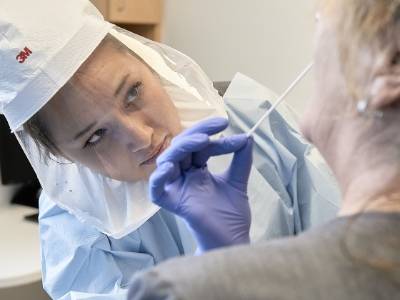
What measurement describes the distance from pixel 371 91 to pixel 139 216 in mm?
672

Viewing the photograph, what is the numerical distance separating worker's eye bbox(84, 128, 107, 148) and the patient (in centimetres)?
52

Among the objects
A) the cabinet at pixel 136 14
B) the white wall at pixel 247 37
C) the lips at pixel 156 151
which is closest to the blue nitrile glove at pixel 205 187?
the lips at pixel 156 151

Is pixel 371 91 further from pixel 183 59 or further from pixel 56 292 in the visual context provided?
pixel 56 292

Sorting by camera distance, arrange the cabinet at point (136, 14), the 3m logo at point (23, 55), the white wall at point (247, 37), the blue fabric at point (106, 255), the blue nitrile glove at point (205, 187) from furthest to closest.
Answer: the cabinet at point (136, 14) → the white wall at point (247, 37) → the blue fabric at point (106, 255) → the 3m logo at point (23, 55) → the blue nitrile glove at point (205, 187)

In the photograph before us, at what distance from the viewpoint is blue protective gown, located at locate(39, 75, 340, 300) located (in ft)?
3.27

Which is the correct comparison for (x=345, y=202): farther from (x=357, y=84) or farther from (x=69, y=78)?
(x=69, y=78)

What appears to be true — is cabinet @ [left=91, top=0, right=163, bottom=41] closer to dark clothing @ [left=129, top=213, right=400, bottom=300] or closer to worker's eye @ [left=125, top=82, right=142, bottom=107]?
worker's eye @ [left=125, top=82, right=142, bottom=107]

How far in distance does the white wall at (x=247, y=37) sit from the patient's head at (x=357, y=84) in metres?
1.02

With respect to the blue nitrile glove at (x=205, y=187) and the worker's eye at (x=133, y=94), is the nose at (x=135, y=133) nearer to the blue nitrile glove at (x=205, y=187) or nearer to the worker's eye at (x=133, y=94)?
the worker's eye at (x=133, y=94)

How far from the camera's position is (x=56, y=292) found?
1.11 metres

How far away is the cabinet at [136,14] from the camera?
6.25 ft

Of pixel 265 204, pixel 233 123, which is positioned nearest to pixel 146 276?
pixel 265 204

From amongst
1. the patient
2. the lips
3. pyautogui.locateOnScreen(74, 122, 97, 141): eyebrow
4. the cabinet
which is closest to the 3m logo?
pyautogui.locateOnScreen(74, 122, 97, 141): eyebrow

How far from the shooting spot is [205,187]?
27.0 inches
